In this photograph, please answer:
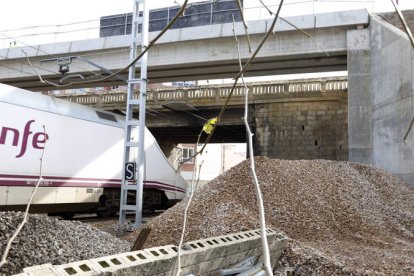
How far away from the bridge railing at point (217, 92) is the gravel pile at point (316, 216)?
15.4 m

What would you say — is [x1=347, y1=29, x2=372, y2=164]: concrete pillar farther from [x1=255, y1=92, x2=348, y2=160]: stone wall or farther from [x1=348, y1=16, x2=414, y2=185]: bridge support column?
[x1=255, y1=92, x2=348, y2=160]: stone wall

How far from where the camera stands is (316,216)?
9.26 meters

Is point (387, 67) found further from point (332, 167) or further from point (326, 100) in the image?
point (326, 100)

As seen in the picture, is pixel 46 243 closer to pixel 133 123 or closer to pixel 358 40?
pixel 133 123

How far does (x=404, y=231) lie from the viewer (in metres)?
9.55

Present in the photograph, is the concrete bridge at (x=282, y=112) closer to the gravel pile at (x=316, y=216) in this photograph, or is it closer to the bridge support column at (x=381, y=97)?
the bridge support column at (x=381, y=97)

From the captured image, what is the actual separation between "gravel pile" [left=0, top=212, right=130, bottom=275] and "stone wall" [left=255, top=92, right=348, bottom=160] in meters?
22.5

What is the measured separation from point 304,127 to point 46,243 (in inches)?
961

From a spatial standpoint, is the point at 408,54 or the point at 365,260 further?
the point at 408,54

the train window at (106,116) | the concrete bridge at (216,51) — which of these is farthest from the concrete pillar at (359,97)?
the train window at (106,116)

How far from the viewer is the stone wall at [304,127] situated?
27203mm

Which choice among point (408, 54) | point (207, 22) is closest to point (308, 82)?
point (207, 22)

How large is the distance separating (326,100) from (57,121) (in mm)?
19689

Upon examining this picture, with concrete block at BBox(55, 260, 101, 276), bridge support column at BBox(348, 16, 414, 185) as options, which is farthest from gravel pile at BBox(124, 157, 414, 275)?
concrete block at BBox(55, 260, 101, 276)
